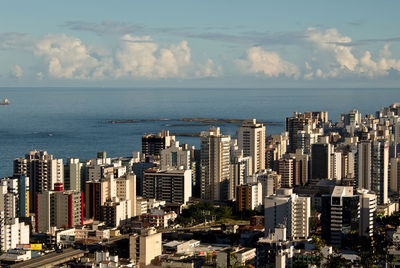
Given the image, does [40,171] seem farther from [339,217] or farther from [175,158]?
[339,217]

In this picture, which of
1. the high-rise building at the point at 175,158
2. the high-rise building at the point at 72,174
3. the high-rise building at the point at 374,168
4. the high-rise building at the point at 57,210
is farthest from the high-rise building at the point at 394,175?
the high-rise building at the point at 57,210

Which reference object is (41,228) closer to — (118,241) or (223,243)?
(118,241)

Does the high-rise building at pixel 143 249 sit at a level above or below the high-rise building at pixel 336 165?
below

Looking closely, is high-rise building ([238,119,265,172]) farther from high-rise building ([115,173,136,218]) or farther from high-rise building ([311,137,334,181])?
high-rise building ([115,173,136,218])

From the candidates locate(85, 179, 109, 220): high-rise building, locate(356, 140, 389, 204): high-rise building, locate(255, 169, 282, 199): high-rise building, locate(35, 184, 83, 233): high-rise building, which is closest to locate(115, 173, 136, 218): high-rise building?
locate(85, 179, 109, 220): high-rise building

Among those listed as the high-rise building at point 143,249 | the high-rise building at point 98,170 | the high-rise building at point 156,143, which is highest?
the high-rise building at point 156,143

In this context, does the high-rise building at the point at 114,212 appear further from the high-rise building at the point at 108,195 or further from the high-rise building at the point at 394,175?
the high-rise building at the point at 394,175
